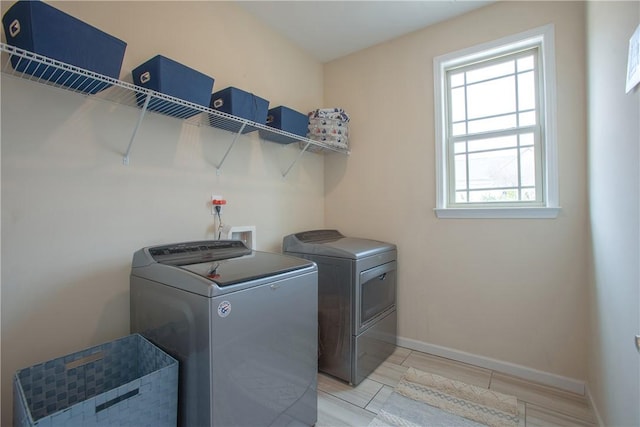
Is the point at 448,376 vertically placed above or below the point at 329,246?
below

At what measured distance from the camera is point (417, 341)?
2.50 meters

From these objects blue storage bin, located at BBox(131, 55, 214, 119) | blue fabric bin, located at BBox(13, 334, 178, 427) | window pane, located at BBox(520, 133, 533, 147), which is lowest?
blue fabric bin, located at BBox(13, 334, 178, 427)

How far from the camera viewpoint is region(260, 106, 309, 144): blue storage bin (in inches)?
83.7

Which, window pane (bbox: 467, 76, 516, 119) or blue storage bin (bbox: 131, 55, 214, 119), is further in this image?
window pane (bbox: 467, 76, 516, 119)

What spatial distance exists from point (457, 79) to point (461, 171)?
0.76 m

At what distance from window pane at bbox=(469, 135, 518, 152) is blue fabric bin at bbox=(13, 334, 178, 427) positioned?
2453 mm

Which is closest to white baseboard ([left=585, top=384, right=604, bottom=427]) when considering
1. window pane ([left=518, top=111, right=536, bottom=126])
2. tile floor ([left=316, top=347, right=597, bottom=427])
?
tile floor ([left=316, top=347, right=597, bottom=427])

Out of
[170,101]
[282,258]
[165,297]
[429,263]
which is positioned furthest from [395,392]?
[170,101]

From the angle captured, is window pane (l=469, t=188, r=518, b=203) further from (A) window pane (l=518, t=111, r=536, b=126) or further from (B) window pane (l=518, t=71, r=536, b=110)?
(B) window pane (l=518, t=71, r=536, b=110)

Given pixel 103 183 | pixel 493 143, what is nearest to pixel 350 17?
pixel 493 143

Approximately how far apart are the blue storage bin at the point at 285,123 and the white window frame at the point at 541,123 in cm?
110

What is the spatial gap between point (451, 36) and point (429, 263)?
1.84 meters

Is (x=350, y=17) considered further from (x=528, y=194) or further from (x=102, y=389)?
(x=102, y=389)

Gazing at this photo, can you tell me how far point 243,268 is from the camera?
1.37 m
